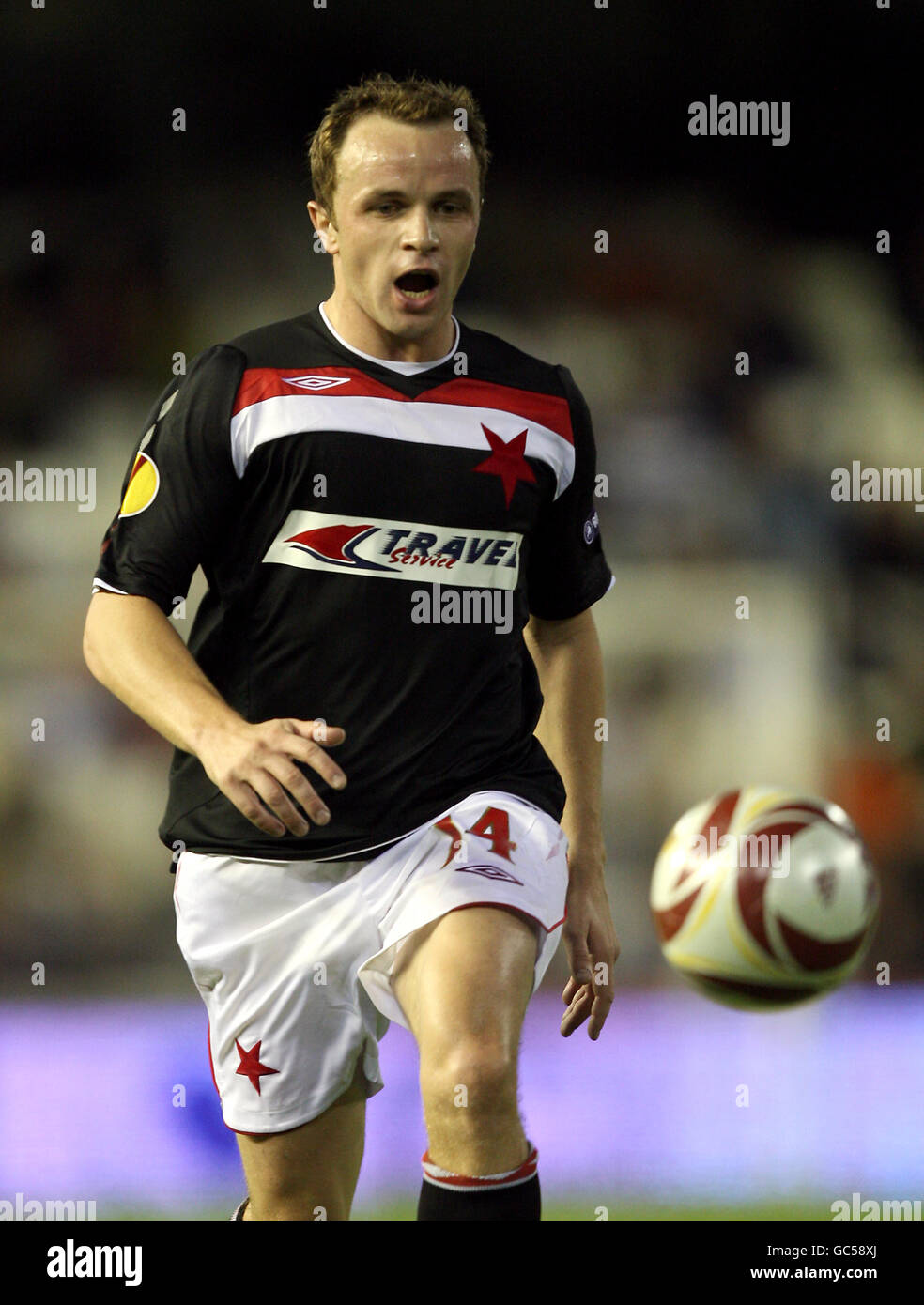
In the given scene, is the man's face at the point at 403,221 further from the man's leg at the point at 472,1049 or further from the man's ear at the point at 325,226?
the man's leg at the point at 472,1049

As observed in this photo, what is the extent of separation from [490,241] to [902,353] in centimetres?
191

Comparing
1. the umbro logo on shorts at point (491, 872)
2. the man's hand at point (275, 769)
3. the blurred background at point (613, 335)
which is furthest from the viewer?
the blurred background at point (613, 335)

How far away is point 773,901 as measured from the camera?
9.57 feet

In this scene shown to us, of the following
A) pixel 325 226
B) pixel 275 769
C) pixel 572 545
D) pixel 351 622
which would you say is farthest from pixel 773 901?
pixel 325 226

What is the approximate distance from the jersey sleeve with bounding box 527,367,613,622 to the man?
78 millimetres

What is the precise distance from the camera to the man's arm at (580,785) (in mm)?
2961

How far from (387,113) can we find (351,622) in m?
0.92

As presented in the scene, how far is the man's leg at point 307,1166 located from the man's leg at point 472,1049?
0.55 metres

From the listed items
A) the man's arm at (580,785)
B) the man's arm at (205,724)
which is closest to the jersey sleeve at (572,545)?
the man's arm at (580,785)

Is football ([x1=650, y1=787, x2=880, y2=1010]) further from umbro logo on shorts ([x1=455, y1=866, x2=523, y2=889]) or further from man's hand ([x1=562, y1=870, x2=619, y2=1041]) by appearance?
umbro logo on shorts ([x1=455, y1=866, x2=523, y2=889])

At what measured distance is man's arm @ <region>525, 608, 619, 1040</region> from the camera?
9.71 feet

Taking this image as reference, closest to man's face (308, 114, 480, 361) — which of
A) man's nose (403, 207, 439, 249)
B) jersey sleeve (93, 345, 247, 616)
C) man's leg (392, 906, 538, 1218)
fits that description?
man's nose (403, 207, 439, 249)

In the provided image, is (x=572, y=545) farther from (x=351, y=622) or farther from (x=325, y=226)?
(x=325, y=226)

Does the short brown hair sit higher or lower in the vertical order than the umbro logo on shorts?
higher
